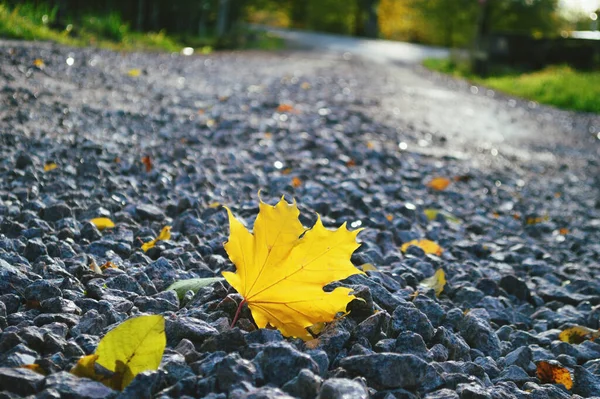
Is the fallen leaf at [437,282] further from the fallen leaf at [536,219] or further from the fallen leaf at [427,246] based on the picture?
the fallen leaf at [536,219]

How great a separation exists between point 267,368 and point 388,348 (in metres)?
0.36

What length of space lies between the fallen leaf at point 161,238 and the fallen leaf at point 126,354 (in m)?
0.90

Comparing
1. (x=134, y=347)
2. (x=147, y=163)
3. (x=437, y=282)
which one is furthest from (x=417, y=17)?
(x=134, y=347)

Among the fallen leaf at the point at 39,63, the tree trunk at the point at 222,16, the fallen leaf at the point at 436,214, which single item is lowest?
the fallen leaf at the point at 436,214

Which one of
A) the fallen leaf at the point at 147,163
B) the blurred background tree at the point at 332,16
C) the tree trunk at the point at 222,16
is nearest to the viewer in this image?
the fallen leaf at the point at 147,163

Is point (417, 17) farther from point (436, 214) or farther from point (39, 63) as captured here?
point (436, 214)

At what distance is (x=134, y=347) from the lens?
124cm

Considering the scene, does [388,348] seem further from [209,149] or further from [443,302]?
[209,149]

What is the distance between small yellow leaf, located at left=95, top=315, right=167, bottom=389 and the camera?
4.04 ft

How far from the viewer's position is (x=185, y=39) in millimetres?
15367

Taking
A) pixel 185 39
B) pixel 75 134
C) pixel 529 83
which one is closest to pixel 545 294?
pixel 75 134

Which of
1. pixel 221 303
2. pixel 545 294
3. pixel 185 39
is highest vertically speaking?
pixel 185 39

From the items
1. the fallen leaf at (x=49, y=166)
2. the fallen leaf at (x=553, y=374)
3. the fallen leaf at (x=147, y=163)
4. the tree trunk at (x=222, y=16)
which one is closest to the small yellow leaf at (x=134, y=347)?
the fallen leaf at (x=553, y=374)

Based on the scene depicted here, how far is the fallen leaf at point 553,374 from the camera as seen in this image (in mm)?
1681
